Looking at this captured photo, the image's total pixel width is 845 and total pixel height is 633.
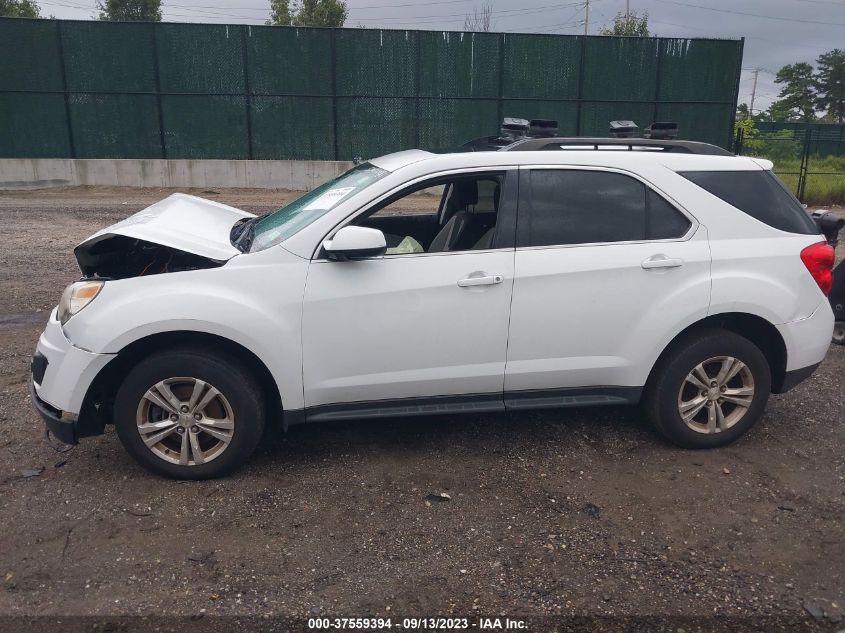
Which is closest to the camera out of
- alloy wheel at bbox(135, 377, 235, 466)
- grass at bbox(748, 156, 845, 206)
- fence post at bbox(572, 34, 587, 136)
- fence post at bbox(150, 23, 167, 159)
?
alloy wheel at bbox(135, 377, 235, 466)

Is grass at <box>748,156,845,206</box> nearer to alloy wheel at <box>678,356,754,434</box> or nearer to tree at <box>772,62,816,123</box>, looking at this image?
alloy wheel at <box>678,356,754,434</box>

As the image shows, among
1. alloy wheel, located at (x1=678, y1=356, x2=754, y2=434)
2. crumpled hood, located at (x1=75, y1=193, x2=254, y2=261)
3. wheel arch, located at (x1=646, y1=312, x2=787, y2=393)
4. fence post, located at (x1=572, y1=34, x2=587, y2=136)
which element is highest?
fence post, located at (x1=572, y1=34, x2=587, y2=136)

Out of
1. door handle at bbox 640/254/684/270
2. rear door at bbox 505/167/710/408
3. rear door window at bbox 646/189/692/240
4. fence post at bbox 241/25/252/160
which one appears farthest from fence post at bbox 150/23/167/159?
door handle at bbox 640/254/684/270

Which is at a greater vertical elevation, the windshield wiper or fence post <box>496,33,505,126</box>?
fence post <box>496,33,505,126</box>

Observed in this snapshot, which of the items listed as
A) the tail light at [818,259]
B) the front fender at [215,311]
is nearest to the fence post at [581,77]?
the tail light at [818,259]

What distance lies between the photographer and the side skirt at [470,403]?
4105 millimetres

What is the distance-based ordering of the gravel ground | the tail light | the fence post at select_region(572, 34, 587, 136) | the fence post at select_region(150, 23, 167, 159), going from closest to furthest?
1. the gravel ground
2. the tail light
3. the fence post at select_region(150, 23, 167, 159)
4. the fence post at select_region(572, 34, 587, 136)

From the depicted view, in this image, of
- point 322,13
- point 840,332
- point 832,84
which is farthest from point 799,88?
point 840,332

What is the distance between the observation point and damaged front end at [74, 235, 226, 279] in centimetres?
421

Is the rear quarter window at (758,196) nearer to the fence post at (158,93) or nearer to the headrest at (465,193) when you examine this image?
the headrest at (465,193)

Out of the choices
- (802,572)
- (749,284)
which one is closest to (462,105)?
(749,284)

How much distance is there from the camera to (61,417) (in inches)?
153

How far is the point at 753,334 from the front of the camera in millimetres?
4590

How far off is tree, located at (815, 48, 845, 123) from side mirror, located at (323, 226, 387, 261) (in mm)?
76010
